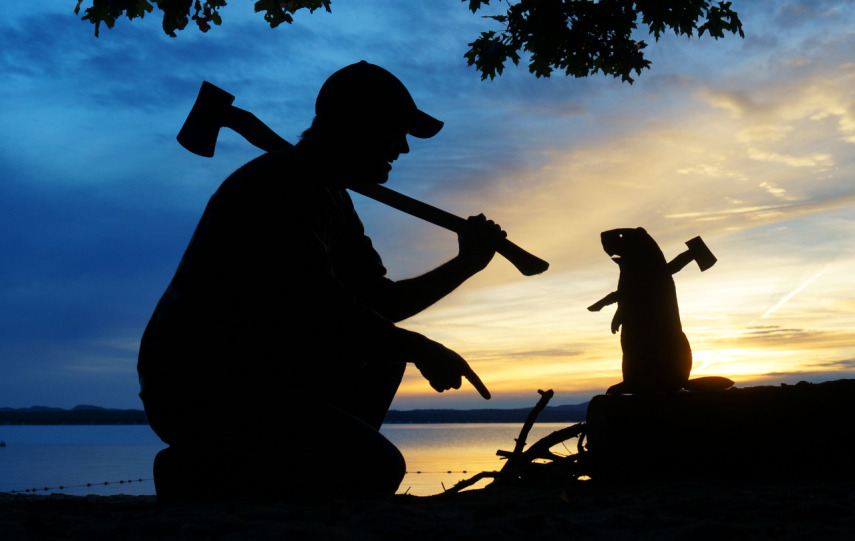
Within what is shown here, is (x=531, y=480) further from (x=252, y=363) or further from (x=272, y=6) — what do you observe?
(x=272, y=6)

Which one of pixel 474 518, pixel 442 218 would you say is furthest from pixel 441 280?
pixel 474 518

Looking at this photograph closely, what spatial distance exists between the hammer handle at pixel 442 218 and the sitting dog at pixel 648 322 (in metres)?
0.61

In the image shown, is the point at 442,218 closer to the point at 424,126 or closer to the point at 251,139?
the point at 424,126

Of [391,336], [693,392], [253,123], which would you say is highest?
[253,123]

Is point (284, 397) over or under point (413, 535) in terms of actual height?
over

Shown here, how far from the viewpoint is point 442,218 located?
5219 millimetres

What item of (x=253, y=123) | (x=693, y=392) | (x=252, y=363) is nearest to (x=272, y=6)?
(x=253, y=123)

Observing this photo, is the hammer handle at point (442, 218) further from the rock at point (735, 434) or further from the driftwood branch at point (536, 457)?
the rock at point (735, 434)

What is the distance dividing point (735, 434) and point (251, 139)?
3.95 m

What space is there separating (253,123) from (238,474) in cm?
273

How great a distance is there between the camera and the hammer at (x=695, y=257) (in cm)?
514

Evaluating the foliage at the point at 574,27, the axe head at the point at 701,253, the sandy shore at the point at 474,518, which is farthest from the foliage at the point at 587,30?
the sandy shore at the point at 474,518

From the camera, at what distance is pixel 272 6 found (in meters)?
6.23

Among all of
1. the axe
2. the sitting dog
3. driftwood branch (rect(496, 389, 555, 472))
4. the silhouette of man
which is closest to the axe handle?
the axe
